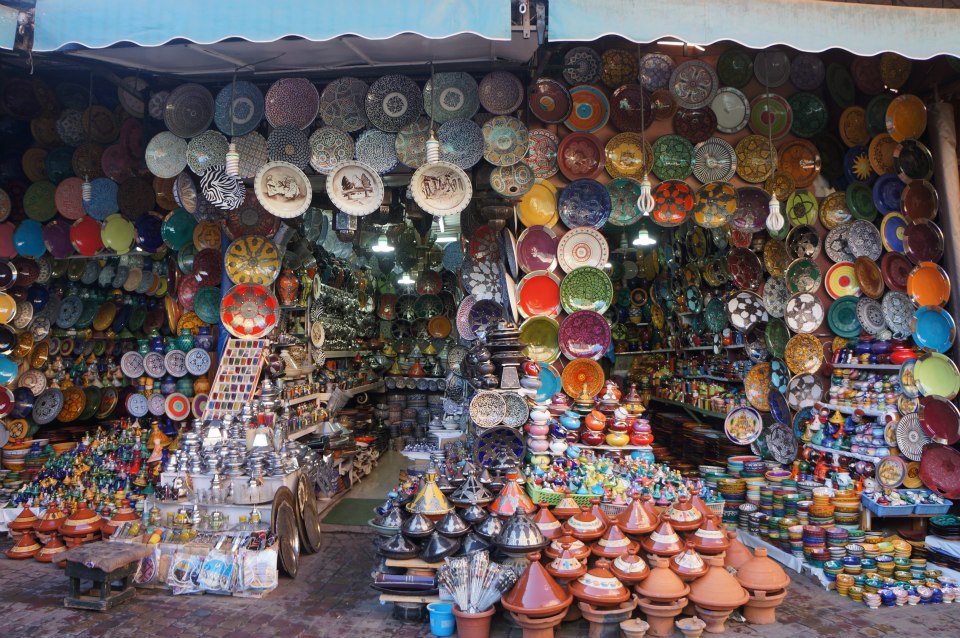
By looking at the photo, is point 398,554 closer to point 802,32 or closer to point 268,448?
point 268,448

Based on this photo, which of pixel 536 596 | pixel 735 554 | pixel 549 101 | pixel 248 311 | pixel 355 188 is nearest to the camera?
pixel 536 596

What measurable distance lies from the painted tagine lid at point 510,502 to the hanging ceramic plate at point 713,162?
113 inches

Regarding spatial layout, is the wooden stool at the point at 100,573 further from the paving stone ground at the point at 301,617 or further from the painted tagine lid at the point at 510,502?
the painted tagine lid at the point at 510,502

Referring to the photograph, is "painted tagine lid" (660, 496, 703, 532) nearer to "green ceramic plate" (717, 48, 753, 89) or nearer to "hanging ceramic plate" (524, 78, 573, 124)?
"hanging ceramic plate" (524, 78, 573, 124)

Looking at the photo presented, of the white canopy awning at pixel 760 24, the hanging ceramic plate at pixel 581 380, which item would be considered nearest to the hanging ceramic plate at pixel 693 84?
the white canopy awning at pixel 760 24

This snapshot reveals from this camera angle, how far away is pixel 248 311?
5.24 metres

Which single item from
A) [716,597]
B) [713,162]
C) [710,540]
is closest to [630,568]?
[716,597]

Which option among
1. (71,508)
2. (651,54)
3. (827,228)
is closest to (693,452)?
(827,228)

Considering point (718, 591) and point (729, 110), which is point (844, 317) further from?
point (718, 591)

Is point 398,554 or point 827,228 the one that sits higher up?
point 827,228

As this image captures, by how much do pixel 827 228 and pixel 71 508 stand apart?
6060mm

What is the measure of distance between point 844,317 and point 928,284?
24.0 inches

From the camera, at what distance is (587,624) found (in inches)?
127

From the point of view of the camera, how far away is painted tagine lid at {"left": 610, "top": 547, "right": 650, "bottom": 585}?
311 cm
